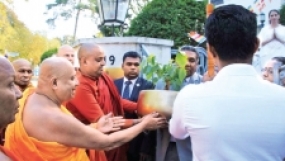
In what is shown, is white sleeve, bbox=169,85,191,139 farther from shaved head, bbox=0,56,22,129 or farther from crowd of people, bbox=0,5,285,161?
shaved head, bbox=0,56,22,129

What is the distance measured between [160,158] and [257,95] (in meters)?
1.73

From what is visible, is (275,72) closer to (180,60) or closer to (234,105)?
(180,60)

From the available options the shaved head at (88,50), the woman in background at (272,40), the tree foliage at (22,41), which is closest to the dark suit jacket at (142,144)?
the shaved head at (88,50)

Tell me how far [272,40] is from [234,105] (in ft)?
23.9

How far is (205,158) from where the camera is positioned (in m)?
1.89

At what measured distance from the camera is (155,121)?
318 cm

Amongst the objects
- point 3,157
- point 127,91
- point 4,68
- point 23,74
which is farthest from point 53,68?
point 23,74

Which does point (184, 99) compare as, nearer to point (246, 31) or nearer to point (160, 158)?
point (246, 31)

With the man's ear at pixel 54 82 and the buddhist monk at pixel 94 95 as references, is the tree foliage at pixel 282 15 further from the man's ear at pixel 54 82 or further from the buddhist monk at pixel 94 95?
the man's ear at pixel 54 82

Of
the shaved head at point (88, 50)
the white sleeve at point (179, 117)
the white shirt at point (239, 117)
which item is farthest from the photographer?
the shaved head at point (88, 50)

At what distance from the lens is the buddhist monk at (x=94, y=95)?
3830 mm

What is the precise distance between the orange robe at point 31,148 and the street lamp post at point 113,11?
3176mm

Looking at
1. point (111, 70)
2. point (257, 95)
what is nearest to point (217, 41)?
point (257, 95)

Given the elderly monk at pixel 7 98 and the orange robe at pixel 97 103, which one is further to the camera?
the orange robe at pixel 97 103
